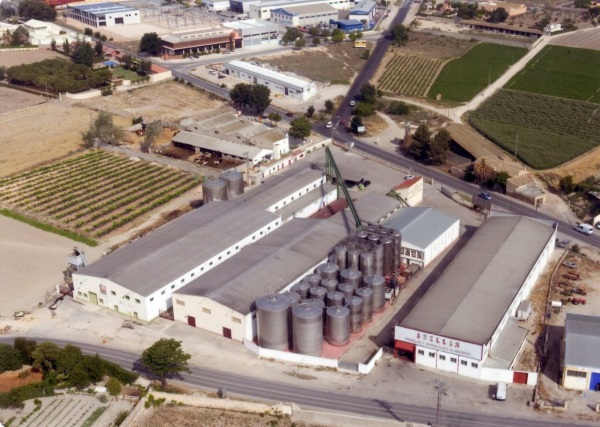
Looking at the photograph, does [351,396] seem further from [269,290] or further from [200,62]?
[200,62]

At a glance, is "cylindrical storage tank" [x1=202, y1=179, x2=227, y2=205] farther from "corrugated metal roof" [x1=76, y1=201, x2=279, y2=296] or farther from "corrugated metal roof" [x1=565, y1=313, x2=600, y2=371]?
"corrugated metal roof" [x1=565, y1=313, x2=600, y2=371]

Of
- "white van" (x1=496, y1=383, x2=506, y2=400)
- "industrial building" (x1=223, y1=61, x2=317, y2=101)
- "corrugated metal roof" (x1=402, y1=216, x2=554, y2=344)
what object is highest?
"industrial building" (x1=223, y1=61, x2=317, y2=101)

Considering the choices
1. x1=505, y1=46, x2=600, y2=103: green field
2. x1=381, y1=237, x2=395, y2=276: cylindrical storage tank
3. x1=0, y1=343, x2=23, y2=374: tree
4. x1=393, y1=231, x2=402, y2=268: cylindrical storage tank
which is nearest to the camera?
x1=0, y1=343, x2=23, y2=374: tree

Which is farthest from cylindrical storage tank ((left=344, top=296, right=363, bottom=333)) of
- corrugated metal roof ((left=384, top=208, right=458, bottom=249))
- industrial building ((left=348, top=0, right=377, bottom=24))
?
industrial building ((left=348, top=0, right=377, bottom=24))

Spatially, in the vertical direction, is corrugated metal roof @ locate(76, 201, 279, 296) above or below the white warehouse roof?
below

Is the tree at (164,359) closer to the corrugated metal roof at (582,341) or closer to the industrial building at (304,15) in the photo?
the corrugated metal roof at (582,341)

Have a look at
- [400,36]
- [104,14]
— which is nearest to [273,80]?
[400,36]

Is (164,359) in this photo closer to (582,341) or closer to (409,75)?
(582,341)
